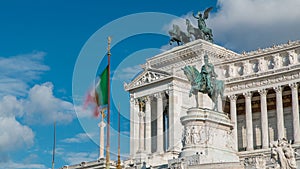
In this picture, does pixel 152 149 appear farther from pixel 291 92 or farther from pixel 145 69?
pixel 291 92

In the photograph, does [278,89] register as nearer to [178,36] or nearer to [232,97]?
[232,97]

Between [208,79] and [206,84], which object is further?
[208,79]

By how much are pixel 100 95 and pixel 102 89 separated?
0.37m

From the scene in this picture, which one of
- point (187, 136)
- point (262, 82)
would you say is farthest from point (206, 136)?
point (262, 82)

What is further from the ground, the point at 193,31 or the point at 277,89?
the point at 193,31

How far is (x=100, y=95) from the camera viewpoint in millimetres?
33844

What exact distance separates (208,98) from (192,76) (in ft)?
8.91

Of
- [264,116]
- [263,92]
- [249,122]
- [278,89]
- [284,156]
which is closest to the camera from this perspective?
[284,156]

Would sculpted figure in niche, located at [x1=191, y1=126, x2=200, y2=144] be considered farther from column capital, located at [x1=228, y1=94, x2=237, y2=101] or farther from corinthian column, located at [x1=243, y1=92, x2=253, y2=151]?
column capital, located at [x1=228, y1=94, x2=237, y2=101]

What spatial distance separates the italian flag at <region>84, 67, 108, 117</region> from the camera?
33.4m

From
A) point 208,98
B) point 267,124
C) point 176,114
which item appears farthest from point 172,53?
point 208,98

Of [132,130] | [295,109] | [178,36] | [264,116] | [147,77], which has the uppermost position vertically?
[178,36]

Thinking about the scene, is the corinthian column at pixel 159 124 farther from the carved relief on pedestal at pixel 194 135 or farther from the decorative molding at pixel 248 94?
the carved relief on pedestal at pixel 194 135

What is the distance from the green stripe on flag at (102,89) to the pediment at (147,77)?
131ft
